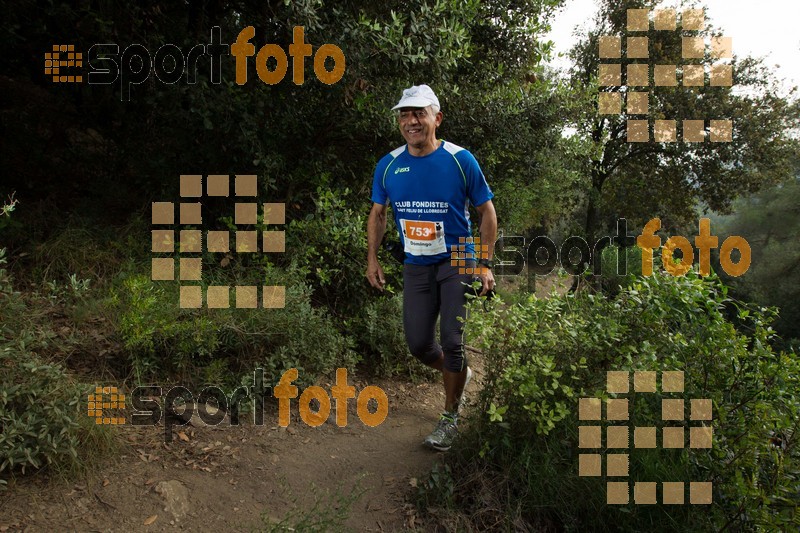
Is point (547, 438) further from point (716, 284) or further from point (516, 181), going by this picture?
point (516, 181)

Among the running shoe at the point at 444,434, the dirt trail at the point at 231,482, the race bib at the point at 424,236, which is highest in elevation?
the race bib at the point at 424,236

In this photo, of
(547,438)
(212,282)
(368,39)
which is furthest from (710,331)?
(212,282)

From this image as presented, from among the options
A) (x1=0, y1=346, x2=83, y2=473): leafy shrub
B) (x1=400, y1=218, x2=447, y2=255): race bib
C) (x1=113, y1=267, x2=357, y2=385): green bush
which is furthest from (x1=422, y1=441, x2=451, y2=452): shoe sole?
(x1=0, y1=346, x2=83, y2=473): leafy shrub

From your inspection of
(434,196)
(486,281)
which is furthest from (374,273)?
(486,281)

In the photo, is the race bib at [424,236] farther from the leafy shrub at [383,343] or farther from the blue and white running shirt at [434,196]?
the leafy shrub at [383,343]

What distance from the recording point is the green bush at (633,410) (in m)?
3.58

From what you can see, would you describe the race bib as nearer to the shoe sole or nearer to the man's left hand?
the man's left hand

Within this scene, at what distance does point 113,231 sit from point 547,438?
474cm

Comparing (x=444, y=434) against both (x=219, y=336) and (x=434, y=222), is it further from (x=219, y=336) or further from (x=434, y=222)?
(x=219, y=336)

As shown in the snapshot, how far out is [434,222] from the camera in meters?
4.32

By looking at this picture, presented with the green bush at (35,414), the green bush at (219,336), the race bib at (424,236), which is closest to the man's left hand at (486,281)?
the race bib at (424,236)

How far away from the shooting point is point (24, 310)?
4645 mm

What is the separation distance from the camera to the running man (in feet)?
13.8

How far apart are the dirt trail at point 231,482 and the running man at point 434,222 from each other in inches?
22.5
